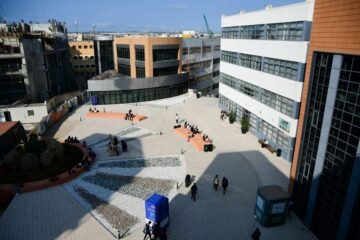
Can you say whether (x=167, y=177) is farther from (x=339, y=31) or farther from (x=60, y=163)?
(x=339, y=31)

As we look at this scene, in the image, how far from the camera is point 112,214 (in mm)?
19484

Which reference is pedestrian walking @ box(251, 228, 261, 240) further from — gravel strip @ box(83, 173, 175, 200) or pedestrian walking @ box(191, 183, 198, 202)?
gravel strip @ box(83, 173, 175, 200)

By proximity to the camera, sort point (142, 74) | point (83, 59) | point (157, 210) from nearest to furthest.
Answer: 1. point (157, 210)
2. point (142, 74)
3. point (83, 59)

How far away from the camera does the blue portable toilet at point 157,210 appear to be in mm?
16809

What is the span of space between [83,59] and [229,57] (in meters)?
68.7

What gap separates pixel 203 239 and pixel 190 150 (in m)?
14.3

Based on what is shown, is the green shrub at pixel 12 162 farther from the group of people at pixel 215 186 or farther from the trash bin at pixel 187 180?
the group of people at pixel 215 186

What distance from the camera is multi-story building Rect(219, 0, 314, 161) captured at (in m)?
26.2

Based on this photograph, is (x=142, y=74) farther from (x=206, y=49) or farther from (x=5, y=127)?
(x=5, y=127)

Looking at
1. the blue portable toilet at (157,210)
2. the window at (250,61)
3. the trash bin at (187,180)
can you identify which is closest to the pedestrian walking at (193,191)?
the trash bin at (187,180)

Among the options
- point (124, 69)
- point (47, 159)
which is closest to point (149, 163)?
point (47, 159)

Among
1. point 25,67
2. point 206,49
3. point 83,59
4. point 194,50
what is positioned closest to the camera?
point 25,67

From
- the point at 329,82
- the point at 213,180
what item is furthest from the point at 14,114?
the point at 329,82

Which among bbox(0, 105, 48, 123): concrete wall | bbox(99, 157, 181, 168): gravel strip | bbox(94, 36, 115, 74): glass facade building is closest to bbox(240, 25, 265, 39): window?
bbox(99, 157, 181, 168): gravel strip
